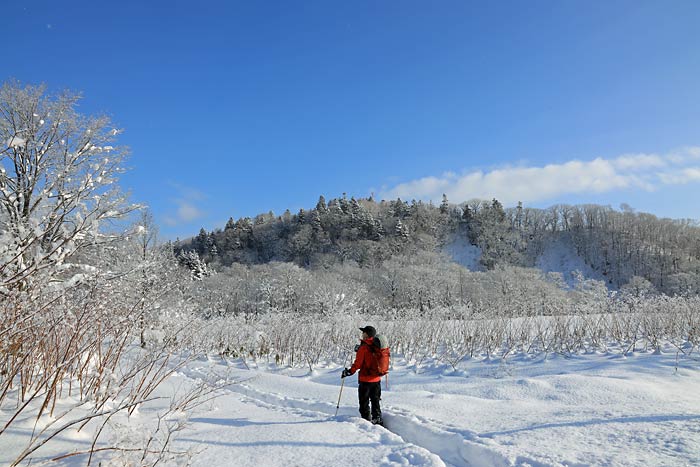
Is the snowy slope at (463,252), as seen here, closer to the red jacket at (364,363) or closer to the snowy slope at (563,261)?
the snowy slope at (563,261)

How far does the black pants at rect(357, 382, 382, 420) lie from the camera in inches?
229

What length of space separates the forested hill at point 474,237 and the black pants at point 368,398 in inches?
1863

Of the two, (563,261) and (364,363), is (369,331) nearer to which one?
(364,363)

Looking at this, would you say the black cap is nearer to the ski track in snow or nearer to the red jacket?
the red jacket

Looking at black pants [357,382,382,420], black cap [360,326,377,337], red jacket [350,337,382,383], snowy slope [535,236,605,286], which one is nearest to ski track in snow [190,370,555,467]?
black pants [357,382,382,420]

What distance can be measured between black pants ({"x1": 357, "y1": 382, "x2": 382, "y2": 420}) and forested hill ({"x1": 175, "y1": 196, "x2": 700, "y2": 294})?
47.3m

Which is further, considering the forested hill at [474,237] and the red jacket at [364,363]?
the forested hill at [474,237]

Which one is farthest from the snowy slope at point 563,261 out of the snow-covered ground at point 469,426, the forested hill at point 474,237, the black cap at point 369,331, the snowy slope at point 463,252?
the black cap at point 369,331

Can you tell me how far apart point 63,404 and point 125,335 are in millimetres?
818

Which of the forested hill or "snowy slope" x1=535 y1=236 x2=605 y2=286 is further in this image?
"snowy slope" x1=535 y1=236 x2=605 y2=286

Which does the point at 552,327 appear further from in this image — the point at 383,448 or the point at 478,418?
the point at 383,448

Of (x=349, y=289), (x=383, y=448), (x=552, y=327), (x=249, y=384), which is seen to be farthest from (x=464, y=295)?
(x=383, y=448)

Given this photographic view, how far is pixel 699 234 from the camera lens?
2363 inches

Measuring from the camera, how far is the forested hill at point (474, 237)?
5669 cm
